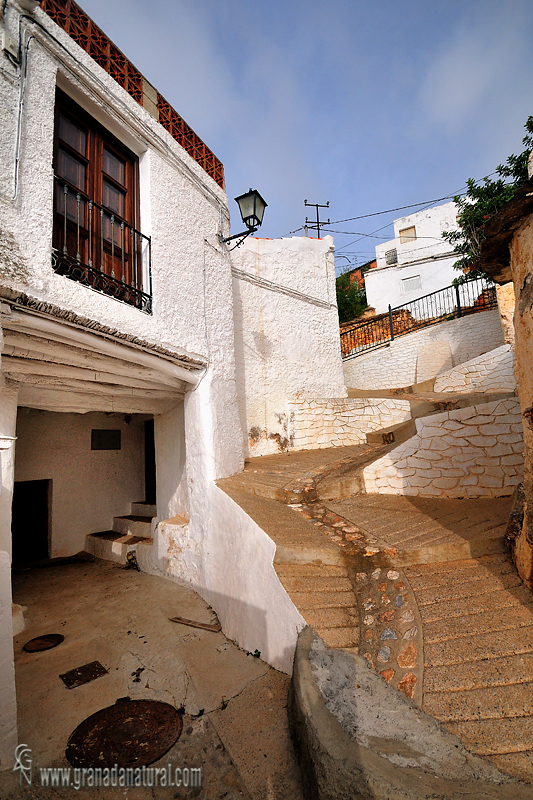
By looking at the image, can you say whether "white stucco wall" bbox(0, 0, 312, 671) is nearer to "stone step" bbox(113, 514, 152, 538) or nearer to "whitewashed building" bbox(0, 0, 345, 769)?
"whitewashed building" bbox(0, 0, 345, 769)

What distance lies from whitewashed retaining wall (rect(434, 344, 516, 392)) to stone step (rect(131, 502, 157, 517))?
7529 mm

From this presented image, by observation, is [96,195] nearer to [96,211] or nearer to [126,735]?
[96,211]

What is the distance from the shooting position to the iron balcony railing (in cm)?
353

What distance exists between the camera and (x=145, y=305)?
4.12 m

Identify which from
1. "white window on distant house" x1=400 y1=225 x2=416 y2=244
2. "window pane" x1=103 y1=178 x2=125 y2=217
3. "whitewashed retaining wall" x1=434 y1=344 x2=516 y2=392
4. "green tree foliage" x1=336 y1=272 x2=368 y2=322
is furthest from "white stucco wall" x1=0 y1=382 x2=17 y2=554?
"white window on distant house" x1=400 y1=225 x2=416 y2=244

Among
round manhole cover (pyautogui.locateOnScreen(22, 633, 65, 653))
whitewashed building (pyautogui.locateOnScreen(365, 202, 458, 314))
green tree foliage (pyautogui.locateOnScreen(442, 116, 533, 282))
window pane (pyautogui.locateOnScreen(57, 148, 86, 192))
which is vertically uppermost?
whitewashed building (pyautogui.locateOnScreen(365, 202, 458, 314))

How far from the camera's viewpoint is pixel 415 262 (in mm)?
20719

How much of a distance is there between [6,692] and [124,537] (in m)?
4.68

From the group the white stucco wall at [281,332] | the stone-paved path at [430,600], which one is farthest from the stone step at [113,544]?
the stone-paved path at [430,600]

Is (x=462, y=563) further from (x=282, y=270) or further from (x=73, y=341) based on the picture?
(x=282, y=270)

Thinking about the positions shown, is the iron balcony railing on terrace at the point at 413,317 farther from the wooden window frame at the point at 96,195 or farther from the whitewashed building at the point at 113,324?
the wooden window frame at the point at 96,195

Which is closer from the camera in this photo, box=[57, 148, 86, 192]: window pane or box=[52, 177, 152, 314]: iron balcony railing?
box=[52, 177, 152, 314]: iron balcony railing

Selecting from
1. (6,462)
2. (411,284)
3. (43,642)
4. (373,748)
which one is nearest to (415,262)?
(411,284)

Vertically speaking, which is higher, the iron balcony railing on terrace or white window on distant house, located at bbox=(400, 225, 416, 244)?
white window on distant house, located at bbox=(400, 225, 416, 244)
